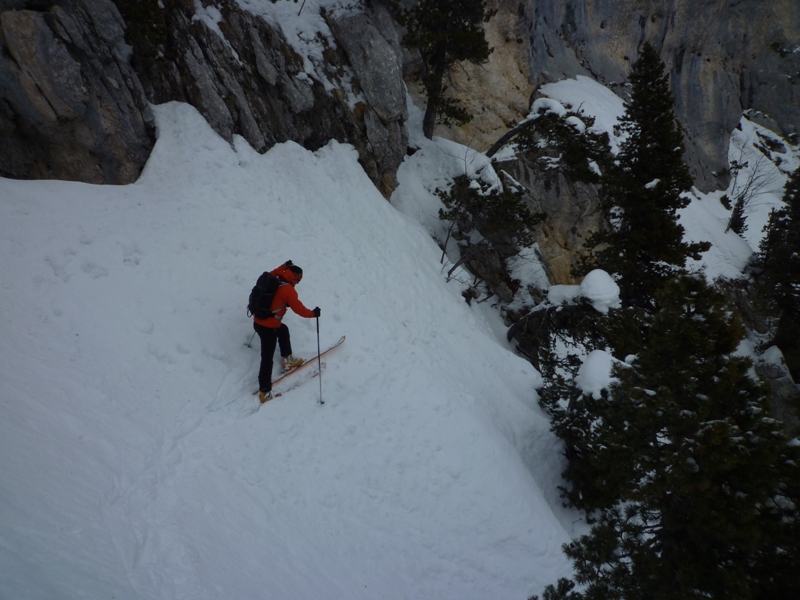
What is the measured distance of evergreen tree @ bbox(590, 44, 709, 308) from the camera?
13398 millimetres

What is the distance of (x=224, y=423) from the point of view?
726 centimetres

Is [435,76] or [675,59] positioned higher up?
[675,59]

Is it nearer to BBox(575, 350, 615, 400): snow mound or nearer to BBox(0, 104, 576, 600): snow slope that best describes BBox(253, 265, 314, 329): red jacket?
BBox(0, 104, 576, 600): snow slope

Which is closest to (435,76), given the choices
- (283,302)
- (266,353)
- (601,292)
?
(601,292)

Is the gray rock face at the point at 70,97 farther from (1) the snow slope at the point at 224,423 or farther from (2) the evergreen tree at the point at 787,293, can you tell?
(2) the evergreen tree at the point at 787,293

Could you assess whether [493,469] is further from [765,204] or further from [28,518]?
[765,204]

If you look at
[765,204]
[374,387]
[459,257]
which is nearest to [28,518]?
[374,387]

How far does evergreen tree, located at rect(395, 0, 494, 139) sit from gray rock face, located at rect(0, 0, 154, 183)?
9.71m

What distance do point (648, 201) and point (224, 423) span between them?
13.4 metres

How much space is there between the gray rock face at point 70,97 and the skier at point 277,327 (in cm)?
534

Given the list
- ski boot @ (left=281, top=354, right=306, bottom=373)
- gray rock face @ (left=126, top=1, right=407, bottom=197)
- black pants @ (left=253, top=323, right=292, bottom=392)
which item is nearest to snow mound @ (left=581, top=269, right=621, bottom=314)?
ski boot @ (left=281, top=354, right=306, bottom=373)

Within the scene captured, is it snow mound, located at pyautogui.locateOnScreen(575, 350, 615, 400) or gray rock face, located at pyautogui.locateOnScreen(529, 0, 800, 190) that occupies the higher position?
gray rock face, located at pyautogui.locateOnScreen(529, 0, 800, 190)

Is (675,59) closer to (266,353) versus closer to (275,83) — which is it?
(275,83)

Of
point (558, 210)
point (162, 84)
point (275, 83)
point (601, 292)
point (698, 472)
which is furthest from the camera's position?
point (558, 210)
